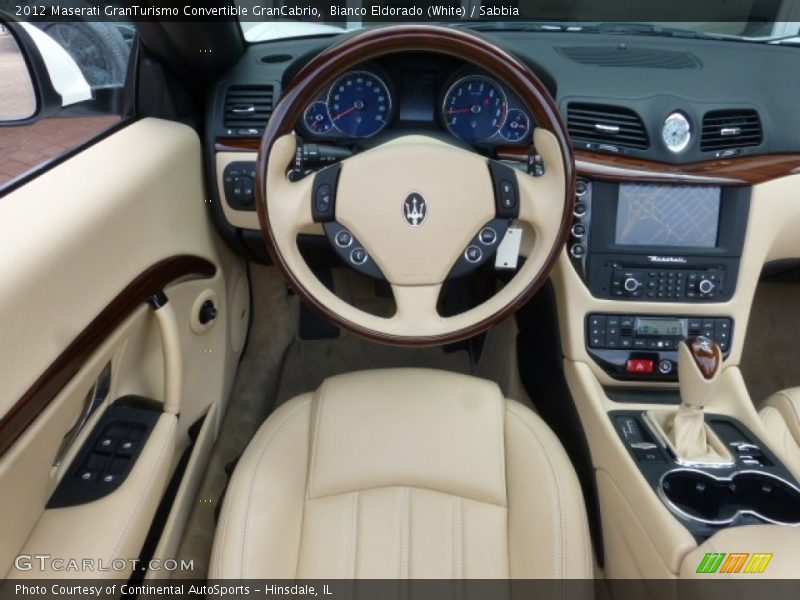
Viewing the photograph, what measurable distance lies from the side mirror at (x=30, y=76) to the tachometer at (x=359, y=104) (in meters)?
0.57

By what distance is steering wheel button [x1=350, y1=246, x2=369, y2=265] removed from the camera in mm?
1134

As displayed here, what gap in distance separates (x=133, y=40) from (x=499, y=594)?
53.3 inches

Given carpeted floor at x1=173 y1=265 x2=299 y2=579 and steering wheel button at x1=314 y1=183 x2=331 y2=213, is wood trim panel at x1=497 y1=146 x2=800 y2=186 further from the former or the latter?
carpeted floor at x1=173 y1=265 x2=299 y2=579

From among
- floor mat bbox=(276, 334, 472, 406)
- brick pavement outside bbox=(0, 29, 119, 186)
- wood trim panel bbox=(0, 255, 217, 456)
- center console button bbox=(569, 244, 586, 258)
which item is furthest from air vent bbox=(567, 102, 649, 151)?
brick pavement outside bbox=(0, 29, 119, 186)

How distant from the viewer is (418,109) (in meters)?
1.38

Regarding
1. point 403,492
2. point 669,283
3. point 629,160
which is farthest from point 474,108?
point 403,492

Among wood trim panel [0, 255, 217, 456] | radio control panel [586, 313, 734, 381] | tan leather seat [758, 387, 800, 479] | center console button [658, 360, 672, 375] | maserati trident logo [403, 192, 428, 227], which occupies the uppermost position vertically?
maserati trident logo [403, 192, 428, 227]

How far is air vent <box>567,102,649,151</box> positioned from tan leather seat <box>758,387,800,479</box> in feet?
2.15

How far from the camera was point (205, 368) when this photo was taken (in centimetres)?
150

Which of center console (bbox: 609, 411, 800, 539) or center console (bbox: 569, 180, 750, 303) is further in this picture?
center console (bbox: 569, 180, 750, 303)

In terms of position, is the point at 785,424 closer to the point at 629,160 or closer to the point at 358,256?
the point at 629,160

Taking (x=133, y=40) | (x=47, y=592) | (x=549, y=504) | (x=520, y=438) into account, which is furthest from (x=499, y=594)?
(x=133, y=40)

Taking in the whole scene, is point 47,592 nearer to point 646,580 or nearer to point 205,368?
point 205,368

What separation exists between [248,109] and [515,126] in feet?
2.09
